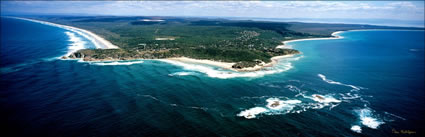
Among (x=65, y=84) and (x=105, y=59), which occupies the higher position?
(x=105, y=59)

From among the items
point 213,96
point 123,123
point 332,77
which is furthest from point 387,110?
point 123,123

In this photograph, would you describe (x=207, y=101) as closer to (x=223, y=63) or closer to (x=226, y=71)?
(x=226, y=71)

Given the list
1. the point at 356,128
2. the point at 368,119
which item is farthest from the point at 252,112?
the point at 368,119

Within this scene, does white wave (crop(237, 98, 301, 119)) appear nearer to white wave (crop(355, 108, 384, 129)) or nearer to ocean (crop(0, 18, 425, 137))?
ocean (crop(0, 18, 425, 137))

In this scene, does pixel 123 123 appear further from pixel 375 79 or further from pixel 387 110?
pixel 375 79

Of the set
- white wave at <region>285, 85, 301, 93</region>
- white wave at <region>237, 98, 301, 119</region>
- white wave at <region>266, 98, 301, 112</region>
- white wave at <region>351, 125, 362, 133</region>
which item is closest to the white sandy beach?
white wave at <region>285, 85, 301, 93</region>

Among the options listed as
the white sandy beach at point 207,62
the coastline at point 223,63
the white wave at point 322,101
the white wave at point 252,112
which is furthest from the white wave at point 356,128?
the white sandy beach at point 207,62
